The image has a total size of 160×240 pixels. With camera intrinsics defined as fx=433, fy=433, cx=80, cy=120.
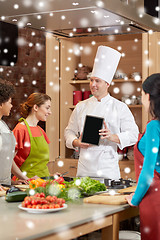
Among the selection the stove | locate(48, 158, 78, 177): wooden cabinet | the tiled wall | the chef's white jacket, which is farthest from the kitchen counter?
the tiled wall

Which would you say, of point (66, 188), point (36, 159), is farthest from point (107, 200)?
point (36, 159)

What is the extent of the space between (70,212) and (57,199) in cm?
8

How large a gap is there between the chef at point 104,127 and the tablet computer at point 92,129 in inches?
12.3

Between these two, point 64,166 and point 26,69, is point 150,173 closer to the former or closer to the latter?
point 64,166

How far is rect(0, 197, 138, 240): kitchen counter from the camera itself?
5.04ft

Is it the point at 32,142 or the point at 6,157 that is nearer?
the point at 6,157

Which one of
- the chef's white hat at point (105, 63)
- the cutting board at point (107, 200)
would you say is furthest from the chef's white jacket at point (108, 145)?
the cutting board at point (107, 200)

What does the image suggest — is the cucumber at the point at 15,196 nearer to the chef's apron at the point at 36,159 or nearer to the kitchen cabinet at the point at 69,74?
the chef's apron at the point at 36,159

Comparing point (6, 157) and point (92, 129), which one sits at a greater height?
point (92, 129)

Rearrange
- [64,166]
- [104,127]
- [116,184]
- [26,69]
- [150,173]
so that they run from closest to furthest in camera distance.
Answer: [150,173], [116,184], [104,127], [64,166], [26,69]

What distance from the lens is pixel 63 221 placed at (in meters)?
1.70

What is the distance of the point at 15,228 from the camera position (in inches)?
61.7

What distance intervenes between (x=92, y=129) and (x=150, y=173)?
85 cm

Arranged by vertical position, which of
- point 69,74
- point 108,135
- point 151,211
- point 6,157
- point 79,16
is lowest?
point 151,211
